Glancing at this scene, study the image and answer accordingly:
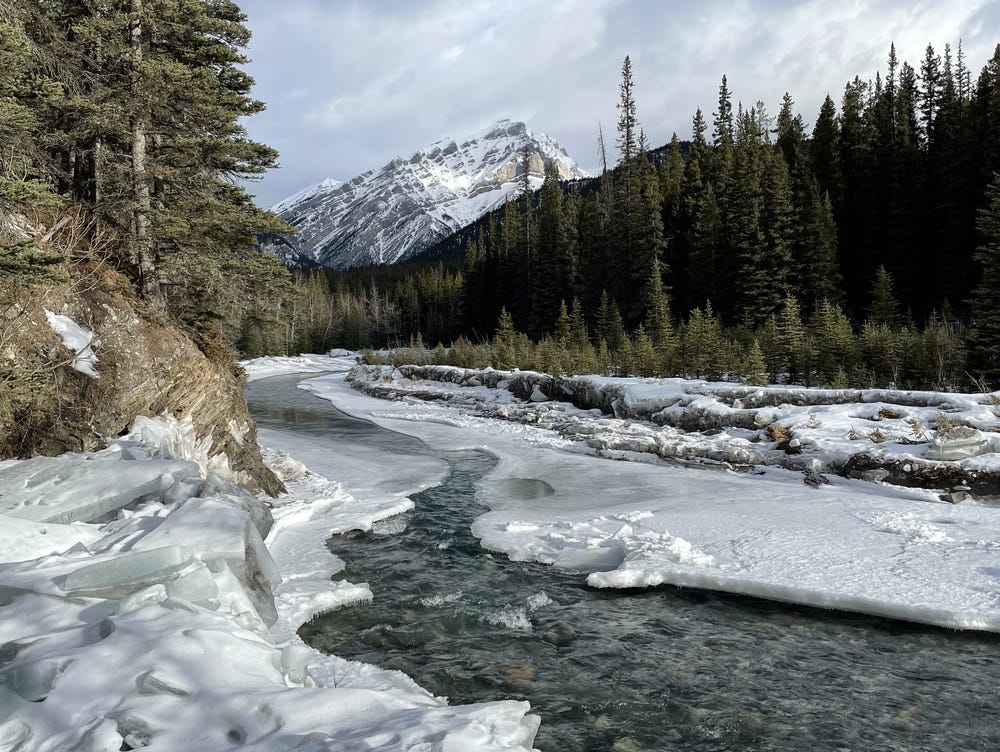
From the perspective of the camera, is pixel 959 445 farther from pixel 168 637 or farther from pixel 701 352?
pixel 701 352

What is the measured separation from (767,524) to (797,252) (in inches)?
1175

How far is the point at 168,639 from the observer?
342 centimetres

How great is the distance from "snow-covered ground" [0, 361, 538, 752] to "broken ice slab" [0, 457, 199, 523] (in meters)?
0.02

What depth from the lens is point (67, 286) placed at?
794cm

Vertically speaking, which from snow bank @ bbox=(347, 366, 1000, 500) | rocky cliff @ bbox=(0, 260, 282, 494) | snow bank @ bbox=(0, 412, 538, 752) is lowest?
snow bank @ bbox=(347, 366, 1000, 500)

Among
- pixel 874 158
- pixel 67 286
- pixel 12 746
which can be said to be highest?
pixel 874 158

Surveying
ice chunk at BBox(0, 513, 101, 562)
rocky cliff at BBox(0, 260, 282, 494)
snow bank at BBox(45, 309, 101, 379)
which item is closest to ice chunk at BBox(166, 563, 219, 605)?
ice chunk at BBox(0, 513, 101, 562)

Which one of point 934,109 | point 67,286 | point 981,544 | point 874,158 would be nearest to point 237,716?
point 67,286

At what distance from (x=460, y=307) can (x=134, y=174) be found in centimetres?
5882

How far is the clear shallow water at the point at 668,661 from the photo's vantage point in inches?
159

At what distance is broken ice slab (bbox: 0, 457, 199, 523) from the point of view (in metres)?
5.55

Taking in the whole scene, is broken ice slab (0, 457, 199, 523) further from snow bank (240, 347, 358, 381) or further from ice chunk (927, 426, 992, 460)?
snow bank (240, 347, 358, 381)

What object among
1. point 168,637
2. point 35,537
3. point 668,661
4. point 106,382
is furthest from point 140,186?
point 668,661

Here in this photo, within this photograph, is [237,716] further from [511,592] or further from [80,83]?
[80,83]
